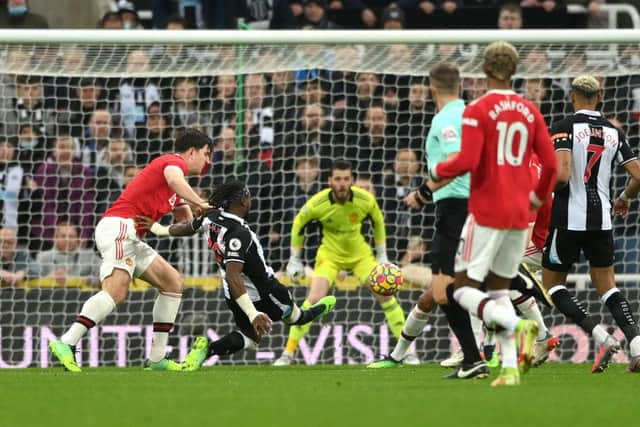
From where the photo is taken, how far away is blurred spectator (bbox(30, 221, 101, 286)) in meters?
14.4

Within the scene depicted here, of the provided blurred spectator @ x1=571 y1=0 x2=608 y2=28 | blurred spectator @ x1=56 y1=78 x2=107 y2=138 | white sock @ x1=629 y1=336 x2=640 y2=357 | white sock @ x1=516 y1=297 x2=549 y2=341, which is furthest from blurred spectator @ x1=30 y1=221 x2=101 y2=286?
blurred spectator @ x1=571 y1=0 x2=608 y2=28

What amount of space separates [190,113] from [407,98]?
2.37 metres

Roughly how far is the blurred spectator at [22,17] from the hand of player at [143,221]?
6.13 meters

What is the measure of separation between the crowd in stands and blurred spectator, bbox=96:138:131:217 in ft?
0.04

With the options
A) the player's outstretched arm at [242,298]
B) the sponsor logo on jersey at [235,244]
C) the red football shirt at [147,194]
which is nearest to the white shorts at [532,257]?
the player's outstretched arm at [242,298]

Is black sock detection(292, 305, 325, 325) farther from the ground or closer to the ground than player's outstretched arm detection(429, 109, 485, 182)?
closer to the ground

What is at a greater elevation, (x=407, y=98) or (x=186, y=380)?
(x=407, y=98)

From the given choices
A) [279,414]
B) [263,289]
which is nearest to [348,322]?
[263,289]

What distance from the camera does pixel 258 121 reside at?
48.9 feet

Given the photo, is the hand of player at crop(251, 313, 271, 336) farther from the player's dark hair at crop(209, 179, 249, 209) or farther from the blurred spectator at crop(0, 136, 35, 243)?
the blurred spectator at crop(0, 136, 35, 243)

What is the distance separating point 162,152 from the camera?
48.8 ft

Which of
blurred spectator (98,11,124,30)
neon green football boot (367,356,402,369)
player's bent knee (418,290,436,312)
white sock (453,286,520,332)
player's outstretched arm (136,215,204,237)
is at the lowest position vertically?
neon green football boot (367,356,402,369)

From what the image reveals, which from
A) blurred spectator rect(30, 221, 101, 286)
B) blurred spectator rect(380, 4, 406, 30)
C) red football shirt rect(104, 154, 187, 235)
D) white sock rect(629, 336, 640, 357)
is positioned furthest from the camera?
blurred spectator rect(380, 4, 406, 30)

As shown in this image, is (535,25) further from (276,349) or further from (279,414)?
(279,414)
